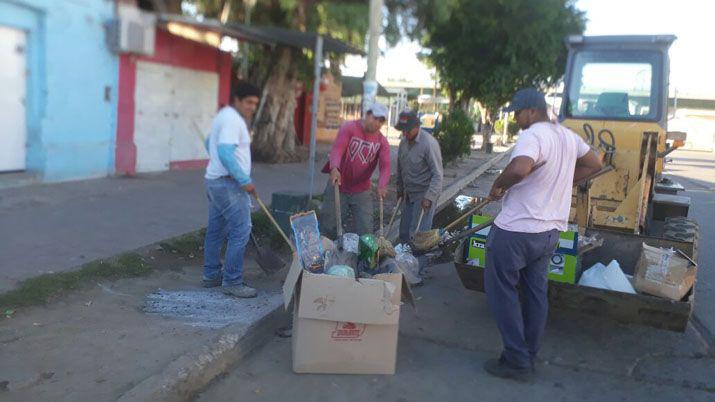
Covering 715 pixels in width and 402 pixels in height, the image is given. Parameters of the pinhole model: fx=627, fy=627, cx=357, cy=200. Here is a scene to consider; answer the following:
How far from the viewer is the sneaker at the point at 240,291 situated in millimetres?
5148

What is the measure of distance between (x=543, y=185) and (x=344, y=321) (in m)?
1.51

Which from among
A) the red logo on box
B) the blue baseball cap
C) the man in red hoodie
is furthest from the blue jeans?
the blue baseball cap

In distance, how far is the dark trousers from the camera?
3.99m

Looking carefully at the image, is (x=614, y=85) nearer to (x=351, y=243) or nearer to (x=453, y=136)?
(x=351, y=243)

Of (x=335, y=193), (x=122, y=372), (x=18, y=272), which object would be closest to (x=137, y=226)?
(x=18, y=272)

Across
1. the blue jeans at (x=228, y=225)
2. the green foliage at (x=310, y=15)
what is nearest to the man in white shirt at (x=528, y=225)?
the blue jeans at (x=228, y=225)

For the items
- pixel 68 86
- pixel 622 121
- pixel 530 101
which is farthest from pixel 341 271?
pixel 68 86

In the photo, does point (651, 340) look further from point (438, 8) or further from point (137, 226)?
point (438, 8)

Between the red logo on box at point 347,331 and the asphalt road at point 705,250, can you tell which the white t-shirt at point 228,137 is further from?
the asphalt road at point 705,250

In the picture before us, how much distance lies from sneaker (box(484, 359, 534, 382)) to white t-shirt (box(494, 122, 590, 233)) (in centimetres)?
91

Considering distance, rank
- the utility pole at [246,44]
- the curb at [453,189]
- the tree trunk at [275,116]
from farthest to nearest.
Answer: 1. the tree trunk at [275,116]
2. the utility pole at [246,44]
3. the curb at [453,189]

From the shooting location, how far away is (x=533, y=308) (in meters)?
4.11

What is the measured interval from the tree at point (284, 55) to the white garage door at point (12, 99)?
422 cm

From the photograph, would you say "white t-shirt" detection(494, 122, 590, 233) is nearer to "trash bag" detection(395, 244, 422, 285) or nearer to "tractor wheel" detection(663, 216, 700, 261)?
"trash bag" detection(395, 244, 422, 285)
